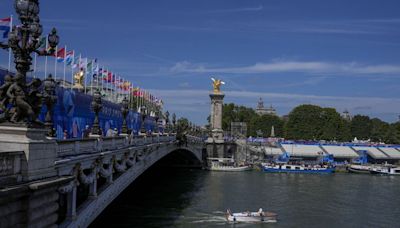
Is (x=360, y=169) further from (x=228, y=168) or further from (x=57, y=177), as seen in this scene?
(x=57, y=177)

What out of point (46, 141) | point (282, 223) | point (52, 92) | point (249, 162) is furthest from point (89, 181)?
point (249, 162)

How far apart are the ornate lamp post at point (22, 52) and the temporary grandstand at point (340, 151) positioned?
92344 mm

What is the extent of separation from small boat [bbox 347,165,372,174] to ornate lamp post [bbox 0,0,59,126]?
8014cm

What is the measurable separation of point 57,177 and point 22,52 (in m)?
3.65

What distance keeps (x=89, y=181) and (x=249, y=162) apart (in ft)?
238

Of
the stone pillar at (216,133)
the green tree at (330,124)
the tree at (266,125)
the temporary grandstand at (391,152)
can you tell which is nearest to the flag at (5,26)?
the stone pillar at (216,133)

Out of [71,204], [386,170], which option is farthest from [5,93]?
[386,170]

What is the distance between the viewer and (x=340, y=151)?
10281 centimetres

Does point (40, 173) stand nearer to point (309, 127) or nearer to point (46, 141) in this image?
point (46, 141)

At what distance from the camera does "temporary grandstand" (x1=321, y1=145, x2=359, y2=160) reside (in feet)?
328

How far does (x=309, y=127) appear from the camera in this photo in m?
131

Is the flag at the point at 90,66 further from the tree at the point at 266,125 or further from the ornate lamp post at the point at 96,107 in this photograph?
the tree at the point at 266,125

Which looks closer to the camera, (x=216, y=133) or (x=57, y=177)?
Result: (x=57, y=177)

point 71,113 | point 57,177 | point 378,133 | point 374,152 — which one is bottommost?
point 374,152
